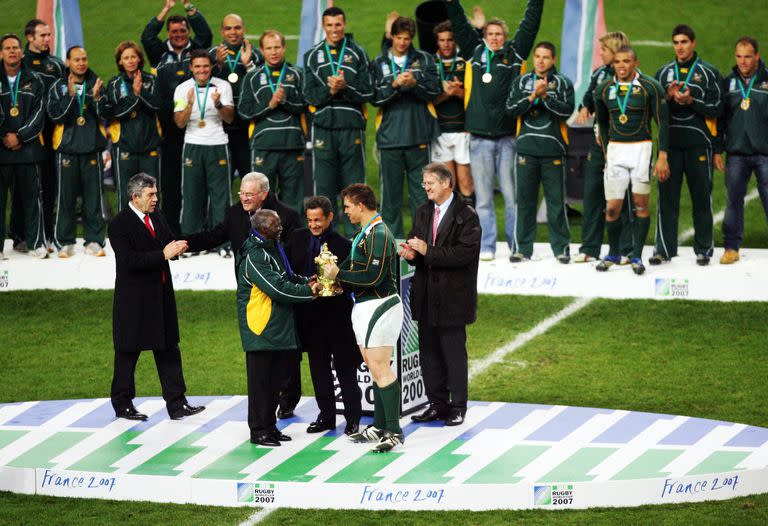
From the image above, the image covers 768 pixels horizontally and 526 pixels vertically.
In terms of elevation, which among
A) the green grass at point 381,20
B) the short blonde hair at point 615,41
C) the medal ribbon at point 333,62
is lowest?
the medal ribbon at point 333,62

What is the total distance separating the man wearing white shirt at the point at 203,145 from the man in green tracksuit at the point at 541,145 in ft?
9.64

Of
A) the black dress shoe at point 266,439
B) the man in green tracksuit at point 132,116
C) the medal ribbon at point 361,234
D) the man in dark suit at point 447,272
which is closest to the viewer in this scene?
the medal ribbon at point 361,234

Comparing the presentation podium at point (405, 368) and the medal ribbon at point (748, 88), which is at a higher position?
the medal ribbon at point (748, 88)

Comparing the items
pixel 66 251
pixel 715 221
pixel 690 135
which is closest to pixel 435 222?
pixel 690 135

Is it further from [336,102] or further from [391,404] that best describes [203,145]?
[391,404]

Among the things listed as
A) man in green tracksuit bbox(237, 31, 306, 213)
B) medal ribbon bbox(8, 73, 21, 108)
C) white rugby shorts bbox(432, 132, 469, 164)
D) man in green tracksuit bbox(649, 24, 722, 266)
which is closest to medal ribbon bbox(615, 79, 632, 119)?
man in green tracksuit bbox(649, 24, 722, 266)

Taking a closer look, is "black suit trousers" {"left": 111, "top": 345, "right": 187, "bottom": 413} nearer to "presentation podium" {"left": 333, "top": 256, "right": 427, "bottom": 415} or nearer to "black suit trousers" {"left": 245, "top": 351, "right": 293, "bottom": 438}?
"black suit trousers" {"left": 245, "top": 351, "right": 293, "bottom": 438}

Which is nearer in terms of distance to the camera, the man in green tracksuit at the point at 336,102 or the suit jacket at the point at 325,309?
the suit jacket at the point at 325,309

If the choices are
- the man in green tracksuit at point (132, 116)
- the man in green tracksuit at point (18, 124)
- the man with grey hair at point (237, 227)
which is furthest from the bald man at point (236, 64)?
the man with grey hair at point (237, 227)

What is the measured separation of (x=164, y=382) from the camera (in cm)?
1004

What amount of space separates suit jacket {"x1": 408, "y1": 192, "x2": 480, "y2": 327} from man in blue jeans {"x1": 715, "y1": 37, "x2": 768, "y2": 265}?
482cm

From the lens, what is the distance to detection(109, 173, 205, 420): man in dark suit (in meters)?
9.66

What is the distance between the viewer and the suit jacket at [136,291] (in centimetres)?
969

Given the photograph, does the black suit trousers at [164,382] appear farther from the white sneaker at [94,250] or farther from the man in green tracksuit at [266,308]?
the white sneaker at [94,250]
